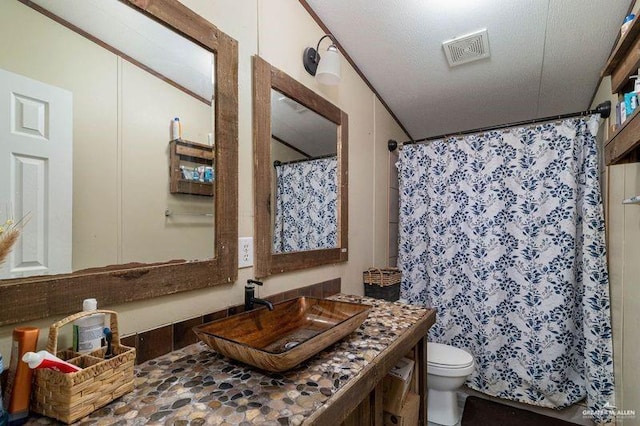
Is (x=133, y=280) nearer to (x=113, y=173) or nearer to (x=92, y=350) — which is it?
(x=92, y=350)

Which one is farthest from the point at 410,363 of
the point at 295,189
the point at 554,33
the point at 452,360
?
the point at 554,33

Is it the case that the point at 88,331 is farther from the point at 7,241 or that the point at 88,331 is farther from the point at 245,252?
the point at 245,252

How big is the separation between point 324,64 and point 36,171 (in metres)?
1.26

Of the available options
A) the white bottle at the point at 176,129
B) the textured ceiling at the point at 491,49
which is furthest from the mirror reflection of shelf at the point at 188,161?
the textured ceiling at the point at 491,49

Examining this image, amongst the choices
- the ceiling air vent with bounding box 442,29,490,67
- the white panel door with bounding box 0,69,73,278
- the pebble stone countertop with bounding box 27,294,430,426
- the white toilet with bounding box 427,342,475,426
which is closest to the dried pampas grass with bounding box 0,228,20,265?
the white panel door with bounding box 0,69,73,278

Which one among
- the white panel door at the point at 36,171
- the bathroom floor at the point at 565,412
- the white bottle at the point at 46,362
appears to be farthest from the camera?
the bathroom floor at the point at 565,412

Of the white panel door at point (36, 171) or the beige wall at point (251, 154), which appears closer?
the white panel door at point (36, 171)

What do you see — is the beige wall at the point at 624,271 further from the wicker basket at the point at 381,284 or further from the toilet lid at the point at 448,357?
the wicker basket at the point at 381,284

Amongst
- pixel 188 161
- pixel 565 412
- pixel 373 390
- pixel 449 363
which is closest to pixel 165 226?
pixel 188 161

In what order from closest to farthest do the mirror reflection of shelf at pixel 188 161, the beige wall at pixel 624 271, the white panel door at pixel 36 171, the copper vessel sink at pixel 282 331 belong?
the white panel door at pixel 36 171 < the copper vessel sink at pixel 282 331 < the mirror reflection of shelf at pixel 188 161 < the beige wall at pixel 624 271

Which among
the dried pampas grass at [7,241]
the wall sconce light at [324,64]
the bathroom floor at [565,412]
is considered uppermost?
the wall sconce light at [324,64]

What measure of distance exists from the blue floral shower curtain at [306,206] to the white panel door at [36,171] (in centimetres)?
77

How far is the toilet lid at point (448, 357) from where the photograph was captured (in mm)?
1857

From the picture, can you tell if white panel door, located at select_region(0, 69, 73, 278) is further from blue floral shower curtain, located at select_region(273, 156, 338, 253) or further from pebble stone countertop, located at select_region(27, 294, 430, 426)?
blue floral shower curtain, located at select_region(273, 156, 338, 253)
